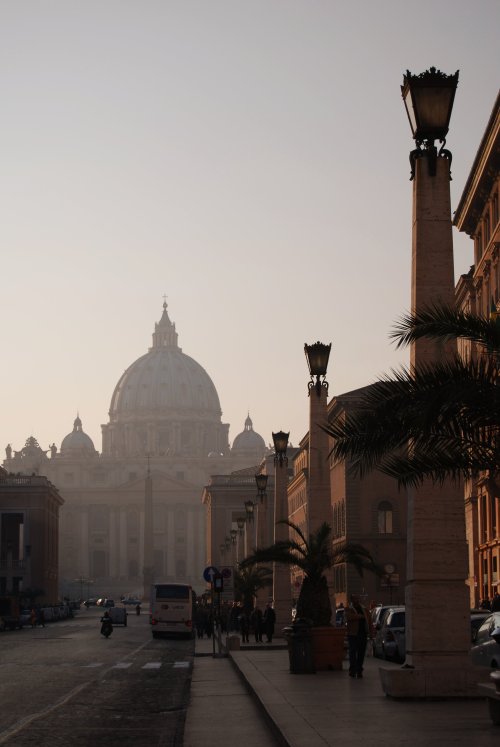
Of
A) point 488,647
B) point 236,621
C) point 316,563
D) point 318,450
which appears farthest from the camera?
point 236,621

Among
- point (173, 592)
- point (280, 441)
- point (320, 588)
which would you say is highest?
point (280, 441)

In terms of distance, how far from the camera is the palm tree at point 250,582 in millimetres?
58031

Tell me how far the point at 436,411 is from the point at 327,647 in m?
13.8

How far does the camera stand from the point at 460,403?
14.6 meters

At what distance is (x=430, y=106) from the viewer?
17344 mm

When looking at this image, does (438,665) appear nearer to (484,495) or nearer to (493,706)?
(493,706)

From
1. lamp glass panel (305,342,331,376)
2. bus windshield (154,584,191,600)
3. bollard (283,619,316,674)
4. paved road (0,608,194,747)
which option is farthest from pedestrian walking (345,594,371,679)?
bus windshield (154,584,191,600)

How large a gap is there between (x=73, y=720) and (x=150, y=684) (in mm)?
8393

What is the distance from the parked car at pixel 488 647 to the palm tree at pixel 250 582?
109 feet

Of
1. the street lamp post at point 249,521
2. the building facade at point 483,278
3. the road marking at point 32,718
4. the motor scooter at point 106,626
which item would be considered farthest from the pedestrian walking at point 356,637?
the street lamp post at point 249,521

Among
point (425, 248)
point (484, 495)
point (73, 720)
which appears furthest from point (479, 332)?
point (484, 495)

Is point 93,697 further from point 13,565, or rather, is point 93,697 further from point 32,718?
point 13,565

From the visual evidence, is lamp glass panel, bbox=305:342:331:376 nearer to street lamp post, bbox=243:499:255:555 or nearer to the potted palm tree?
the potted palm tree

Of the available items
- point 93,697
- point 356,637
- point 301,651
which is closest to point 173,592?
point 301,651
